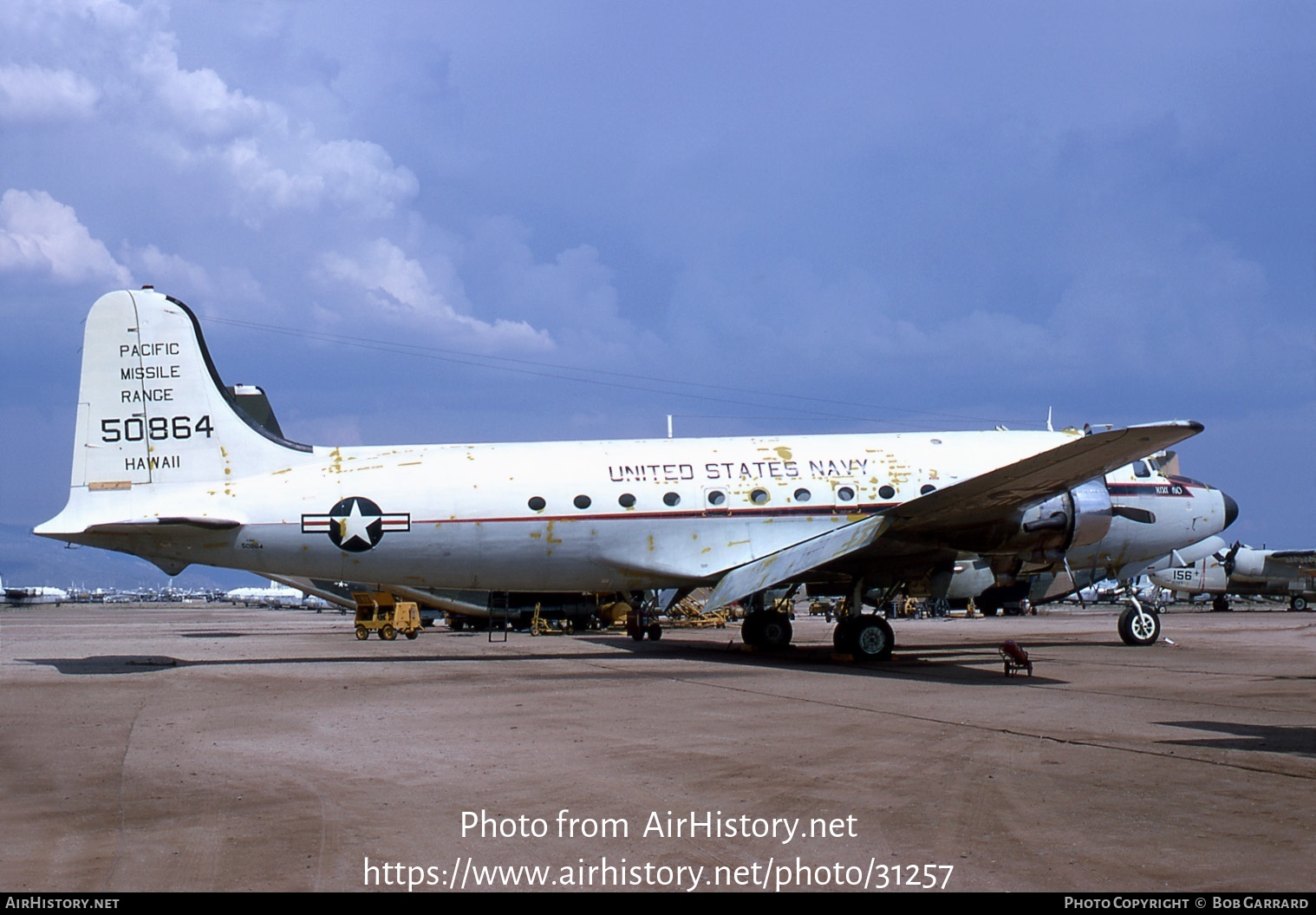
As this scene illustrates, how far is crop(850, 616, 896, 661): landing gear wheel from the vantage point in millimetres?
18953

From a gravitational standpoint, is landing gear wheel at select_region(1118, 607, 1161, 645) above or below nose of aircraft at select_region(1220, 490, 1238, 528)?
below

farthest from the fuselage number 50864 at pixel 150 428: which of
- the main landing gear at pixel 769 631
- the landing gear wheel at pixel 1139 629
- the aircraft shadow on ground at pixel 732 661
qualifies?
the landing gear wheel at pixel 1139 629

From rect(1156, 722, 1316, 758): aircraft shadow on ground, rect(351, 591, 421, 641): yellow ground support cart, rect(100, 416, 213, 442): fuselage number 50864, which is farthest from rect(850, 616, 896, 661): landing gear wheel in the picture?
rect(351, 591, 421, 641): yellow ground support cart

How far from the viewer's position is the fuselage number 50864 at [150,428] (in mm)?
19078

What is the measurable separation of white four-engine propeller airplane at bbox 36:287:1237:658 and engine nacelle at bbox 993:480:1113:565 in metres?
0.03

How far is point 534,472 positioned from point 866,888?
583 inches

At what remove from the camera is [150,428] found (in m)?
19.1

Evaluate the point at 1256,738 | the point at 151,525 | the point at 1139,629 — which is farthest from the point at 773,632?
the point at 1256,738

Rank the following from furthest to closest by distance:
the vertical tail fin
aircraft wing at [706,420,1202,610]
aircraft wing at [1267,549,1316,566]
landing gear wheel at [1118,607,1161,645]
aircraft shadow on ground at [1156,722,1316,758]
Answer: aircraft wing at [1267,549,1316,566] < landing gear wheel at [1118,607,1161,645] < the vertical tail fin < aircraft wing at [706,420,1202,610] < aircraft shadow on ground at [1156,722,1316,758]

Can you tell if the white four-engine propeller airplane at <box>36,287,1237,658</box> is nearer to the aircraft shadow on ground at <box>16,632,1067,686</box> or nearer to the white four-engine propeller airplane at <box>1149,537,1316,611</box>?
the aircraft shadow on ground at <box>16,632,1067,686</box>

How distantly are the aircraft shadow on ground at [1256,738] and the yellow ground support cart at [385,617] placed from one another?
24527 mm

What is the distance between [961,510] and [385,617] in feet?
70.6
